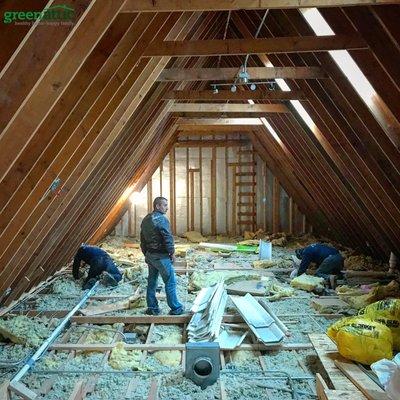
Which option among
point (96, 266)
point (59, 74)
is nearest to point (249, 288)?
point (96, 266)

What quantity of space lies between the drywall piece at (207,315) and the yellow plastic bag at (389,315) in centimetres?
157

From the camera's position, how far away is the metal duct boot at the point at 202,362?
11.7ft

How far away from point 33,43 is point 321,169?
6123mm

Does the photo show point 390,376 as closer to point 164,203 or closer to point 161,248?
point 161,248

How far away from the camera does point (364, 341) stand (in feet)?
10.0

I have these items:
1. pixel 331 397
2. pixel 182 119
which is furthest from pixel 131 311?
pixel 182 119

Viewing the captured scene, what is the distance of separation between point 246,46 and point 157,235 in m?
2.39

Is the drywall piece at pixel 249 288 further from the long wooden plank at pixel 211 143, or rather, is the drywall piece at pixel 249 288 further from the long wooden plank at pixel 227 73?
the long wooden plank at pixel 211 143

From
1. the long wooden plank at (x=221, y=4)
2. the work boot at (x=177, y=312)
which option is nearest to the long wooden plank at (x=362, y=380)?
the work boot at (x=177, y=312)

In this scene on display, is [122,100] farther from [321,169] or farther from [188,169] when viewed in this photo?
[188,169]

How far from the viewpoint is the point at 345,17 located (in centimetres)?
369

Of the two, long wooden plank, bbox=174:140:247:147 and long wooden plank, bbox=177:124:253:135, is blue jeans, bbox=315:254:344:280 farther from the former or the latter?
long wooden plank, bbox=174:140:247:147

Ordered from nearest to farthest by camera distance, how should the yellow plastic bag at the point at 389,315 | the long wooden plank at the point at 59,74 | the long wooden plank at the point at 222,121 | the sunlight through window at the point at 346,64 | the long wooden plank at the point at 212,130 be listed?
the long wooden plank at the point at 59,74 < the yellow plastic bag at the point at 389,315 < the sunlight through window at the point at 346,64 < the long wooden plank at the point at 222,121 < the long wooden plank at the point at 212,130

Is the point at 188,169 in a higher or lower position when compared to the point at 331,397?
higher
